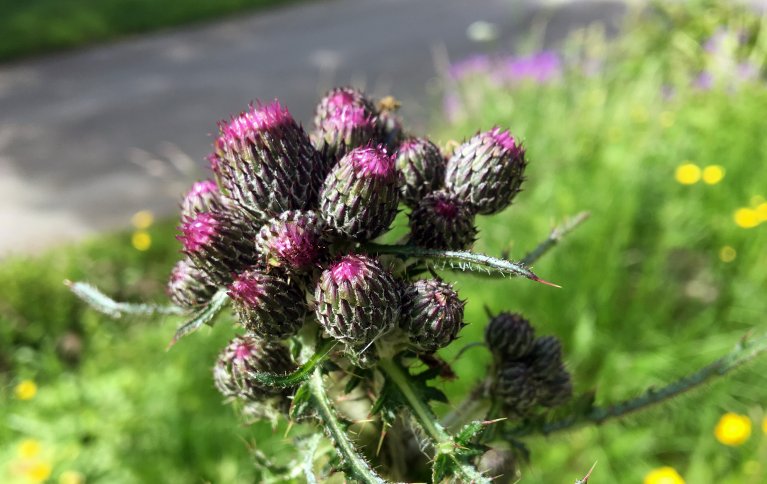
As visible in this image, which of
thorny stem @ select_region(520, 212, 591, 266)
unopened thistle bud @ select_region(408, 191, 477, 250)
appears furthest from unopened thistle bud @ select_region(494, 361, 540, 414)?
unopened thistle bud @ select_region(408, 191, 477, 250)

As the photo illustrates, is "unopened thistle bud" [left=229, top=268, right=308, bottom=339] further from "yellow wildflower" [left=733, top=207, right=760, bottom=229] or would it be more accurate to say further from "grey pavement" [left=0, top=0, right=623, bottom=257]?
"grey pavement" [left=0, top=0, right=623, bottom=257]

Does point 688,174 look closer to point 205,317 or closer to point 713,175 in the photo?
point 713,175

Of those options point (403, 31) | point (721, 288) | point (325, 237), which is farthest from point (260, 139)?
point (403, 31)

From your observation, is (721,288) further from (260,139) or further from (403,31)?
(403,31)

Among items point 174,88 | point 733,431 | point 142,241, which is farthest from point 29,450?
point 174,88

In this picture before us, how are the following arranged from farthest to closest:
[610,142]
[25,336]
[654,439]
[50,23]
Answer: [50,23] < [610,142] < [25,336] < [654,439]

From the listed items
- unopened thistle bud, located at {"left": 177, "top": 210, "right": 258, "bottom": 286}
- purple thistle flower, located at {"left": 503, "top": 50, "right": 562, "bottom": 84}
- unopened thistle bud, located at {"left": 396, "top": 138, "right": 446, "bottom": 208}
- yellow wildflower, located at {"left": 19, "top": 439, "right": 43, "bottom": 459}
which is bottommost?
purple thistle flower, located at {"left": 503, "top": 50, "right": 562, "bottom": 84}
